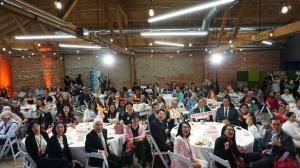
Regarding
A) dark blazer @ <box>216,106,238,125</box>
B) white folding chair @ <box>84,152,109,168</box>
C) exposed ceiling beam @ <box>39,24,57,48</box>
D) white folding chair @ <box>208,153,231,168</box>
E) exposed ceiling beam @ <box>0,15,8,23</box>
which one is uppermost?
exposed ceiling beam @ <box>0,15,8,23</box>

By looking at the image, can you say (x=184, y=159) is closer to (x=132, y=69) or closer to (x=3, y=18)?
(x=3, y=18)

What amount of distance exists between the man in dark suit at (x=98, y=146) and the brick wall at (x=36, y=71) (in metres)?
15.0

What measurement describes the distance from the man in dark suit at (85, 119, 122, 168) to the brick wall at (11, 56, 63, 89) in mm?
14978

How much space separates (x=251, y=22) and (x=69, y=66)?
12804mm

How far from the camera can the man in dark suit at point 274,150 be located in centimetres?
504

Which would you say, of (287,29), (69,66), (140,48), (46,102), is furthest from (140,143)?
(69,66)

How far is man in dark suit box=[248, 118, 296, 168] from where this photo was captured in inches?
199

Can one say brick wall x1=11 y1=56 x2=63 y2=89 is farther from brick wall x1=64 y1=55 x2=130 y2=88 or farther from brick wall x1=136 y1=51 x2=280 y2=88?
brick wall x1=136 y1=51 x2=280 y2=88

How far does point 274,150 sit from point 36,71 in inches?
683

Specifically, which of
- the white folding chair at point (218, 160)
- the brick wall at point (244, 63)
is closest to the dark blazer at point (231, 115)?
the white folding chair at point (218, 160)

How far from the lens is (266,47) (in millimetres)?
18312

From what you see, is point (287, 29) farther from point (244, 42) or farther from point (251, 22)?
point (251, 22)

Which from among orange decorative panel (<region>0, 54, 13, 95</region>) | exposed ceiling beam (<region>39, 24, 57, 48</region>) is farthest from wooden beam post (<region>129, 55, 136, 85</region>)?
orange decorative panel (<region>0, 54, 13, 95</region>)

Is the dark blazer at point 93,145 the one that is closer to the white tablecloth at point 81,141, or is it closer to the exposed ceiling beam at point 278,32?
the white tablecloth at point 81,141
